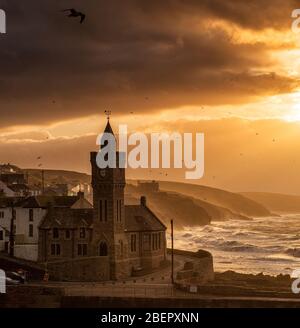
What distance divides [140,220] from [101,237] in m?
6.01

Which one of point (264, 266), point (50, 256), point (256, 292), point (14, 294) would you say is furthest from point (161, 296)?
point (264, 266)

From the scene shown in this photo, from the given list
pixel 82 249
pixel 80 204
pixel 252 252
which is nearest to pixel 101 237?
pixel 82 249

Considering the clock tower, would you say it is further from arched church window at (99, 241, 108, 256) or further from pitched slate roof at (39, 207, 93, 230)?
pitched slate roof at (39, 207, 93, 230)

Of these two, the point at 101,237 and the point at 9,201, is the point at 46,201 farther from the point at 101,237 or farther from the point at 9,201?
the point at 101,237

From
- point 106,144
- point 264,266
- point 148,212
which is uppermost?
point 106,144

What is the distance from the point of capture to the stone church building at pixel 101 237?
2505 inches

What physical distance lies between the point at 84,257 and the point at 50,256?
16.4ft

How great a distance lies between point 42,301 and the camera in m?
52.8

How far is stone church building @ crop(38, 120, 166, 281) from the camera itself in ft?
209

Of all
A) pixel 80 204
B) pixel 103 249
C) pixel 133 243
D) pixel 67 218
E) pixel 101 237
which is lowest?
pixel 103 249

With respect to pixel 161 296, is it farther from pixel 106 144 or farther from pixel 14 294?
pixel 106 144

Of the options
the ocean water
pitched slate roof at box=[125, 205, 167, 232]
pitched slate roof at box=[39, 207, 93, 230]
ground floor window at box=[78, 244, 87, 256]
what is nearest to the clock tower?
ground floor window at box=[78, 244, 87, 256]

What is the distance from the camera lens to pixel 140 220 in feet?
233

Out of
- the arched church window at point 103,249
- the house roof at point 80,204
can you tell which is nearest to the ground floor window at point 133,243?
the arched church window at point 103,249
